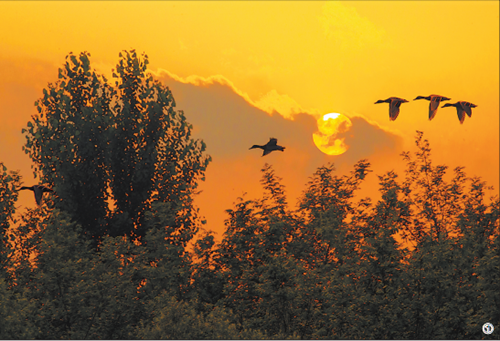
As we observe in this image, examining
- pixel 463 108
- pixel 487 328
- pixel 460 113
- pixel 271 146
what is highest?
pixel 463 108

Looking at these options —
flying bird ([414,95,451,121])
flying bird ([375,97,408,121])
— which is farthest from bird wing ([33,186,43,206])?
flying bird ([414,95,451,121])

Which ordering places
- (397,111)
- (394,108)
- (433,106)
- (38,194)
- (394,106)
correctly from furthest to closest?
(394,106) → (394,108) → (397,111) → (433,106) → (38,194)

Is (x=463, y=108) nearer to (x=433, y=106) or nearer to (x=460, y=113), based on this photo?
(x=460, y=113)

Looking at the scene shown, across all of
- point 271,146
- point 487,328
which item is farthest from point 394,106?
point 487,328

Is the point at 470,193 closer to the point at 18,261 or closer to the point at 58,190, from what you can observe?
the point at 58,190

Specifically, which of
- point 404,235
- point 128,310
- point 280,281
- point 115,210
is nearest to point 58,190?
point 115,210

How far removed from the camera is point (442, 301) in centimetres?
3116

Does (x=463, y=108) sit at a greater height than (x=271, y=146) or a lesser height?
greater

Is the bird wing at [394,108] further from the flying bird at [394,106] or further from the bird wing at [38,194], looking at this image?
Answer: the bird wing at [38,194]

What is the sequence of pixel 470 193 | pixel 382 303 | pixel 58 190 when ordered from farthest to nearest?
pixel 470 193, pixel 58 190, pixel 382 303

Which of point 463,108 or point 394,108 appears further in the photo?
point 394,108

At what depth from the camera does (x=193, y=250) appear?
35.3m

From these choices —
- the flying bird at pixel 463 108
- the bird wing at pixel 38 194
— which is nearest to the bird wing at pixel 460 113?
the flying bird at pixel 463 108

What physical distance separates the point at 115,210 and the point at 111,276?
243 inches
